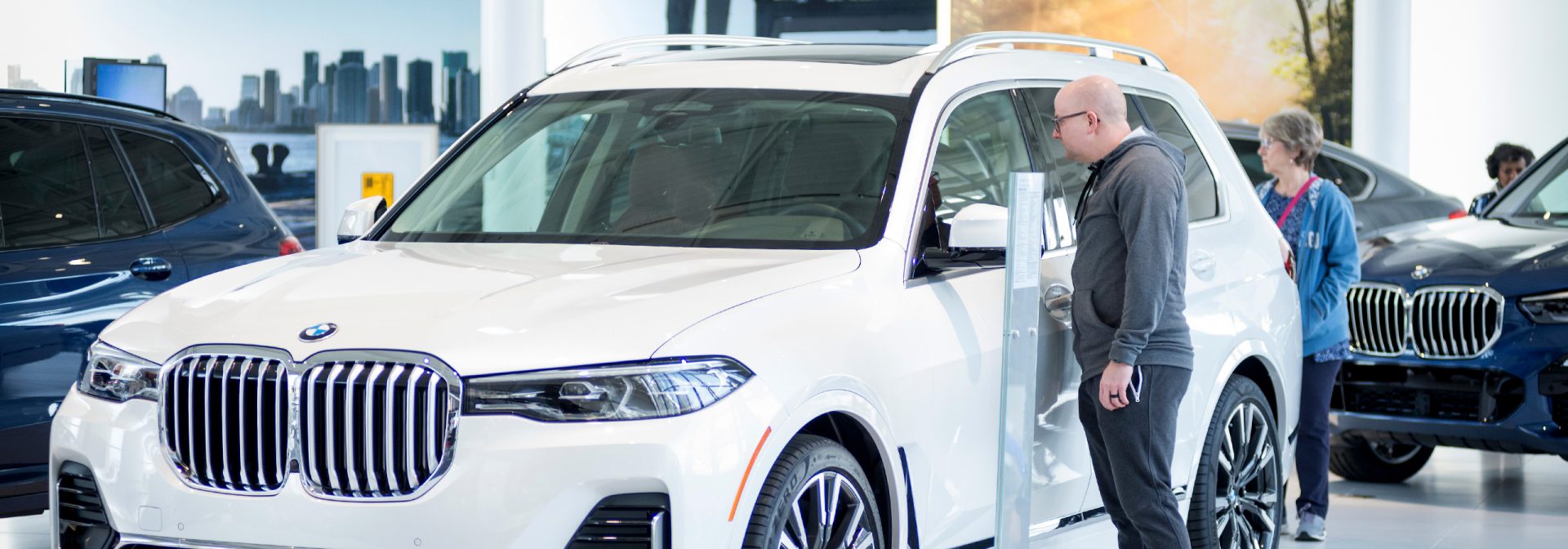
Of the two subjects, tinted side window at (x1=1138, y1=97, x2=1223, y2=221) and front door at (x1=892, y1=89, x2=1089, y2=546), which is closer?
front door at (x1=892, y1=89, x2=1089, y2=546)

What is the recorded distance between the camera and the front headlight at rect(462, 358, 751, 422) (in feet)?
10.6

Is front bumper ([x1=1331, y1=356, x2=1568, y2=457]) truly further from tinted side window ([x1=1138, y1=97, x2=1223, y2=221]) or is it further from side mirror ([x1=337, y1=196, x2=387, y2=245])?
side mirror ([x1=337, y1=196, x2=387, y2=245])

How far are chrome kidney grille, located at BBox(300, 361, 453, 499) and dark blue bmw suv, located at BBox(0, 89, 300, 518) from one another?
2479 mm

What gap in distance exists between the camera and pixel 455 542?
3.21 meters

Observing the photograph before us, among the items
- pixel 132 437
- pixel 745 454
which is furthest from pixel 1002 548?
pixel 132 437

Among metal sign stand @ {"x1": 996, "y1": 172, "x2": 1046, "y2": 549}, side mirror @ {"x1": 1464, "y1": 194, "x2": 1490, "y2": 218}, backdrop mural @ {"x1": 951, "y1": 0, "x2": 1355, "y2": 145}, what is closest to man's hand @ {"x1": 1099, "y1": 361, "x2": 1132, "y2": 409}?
metal sign stand @ {"x1": 996, "y1": 172, "x2": 1046, "y2": 549}

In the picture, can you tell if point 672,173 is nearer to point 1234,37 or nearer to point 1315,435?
point 1315,435

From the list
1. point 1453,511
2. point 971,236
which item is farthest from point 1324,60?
point 971,236

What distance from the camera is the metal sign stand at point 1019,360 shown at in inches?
151

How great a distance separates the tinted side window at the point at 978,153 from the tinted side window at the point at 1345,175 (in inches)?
269

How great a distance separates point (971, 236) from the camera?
3979 mm

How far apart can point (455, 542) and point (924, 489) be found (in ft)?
3.86

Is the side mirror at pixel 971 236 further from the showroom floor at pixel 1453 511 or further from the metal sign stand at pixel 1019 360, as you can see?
the showroom floor at pixel 1453 511

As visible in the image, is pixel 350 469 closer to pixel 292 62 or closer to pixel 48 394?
pixel 48 394
